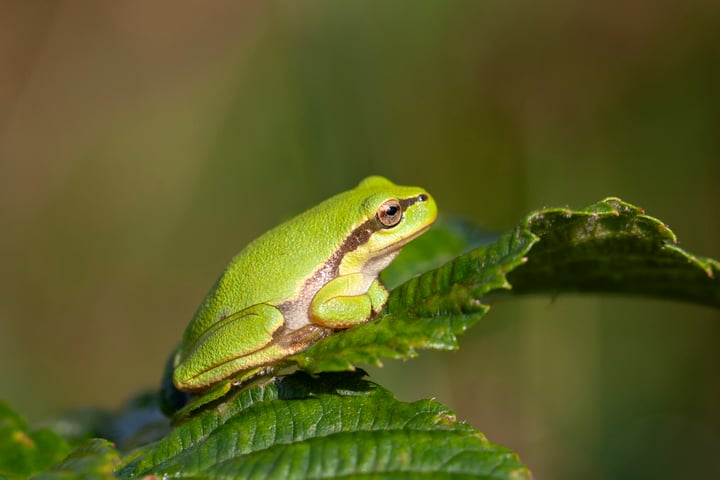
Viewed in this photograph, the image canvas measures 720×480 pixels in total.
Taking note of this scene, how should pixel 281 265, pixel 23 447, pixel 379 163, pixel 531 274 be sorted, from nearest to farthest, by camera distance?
pixel 23 447 < pixel 531 274 < pixel 281 265 < pixel 379 163

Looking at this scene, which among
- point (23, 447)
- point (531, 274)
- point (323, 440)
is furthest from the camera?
point (531, 274)

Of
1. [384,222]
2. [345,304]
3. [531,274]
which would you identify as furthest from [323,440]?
[384,222]

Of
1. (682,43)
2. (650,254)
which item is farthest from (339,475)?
(682,43)

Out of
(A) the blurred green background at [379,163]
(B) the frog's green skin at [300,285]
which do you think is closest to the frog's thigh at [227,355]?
(B) the frog's green skin at [300,285]

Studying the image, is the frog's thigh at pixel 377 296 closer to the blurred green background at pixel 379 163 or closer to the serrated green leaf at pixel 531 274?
the serrated green leaf at pixel 531 274

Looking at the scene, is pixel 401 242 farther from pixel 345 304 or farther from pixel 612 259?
pixel 612 259

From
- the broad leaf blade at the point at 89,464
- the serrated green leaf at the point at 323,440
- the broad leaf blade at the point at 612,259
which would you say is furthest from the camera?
the broad leaf blade at the point at 612,259
